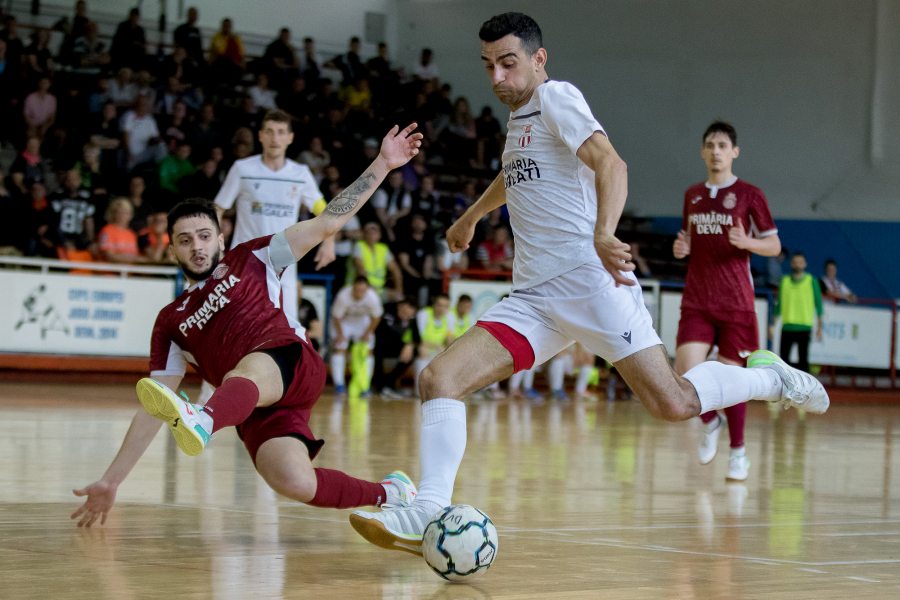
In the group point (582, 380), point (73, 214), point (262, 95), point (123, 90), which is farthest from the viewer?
point (262, 95)

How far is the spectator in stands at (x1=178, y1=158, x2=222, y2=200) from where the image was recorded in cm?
1336

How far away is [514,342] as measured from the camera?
12.2 ft

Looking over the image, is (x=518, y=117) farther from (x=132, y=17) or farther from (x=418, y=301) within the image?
(x=132, y=17)

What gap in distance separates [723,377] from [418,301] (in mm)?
10256

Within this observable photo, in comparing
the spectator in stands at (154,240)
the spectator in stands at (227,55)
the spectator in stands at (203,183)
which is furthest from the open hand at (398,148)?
the spectator in stands at (227,55)

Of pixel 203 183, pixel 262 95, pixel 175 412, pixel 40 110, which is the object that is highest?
pixel 262 95

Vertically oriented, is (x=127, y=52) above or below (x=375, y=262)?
above

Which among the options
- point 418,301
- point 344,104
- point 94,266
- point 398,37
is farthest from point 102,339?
point 398,37

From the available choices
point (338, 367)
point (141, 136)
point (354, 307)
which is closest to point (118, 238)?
point (141, 136)

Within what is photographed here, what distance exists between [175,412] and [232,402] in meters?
0.30

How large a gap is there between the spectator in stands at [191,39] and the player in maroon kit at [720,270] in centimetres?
1256

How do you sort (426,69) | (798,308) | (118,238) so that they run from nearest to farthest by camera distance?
(118,238) < (798,308) < (426,69)

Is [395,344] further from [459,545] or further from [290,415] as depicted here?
[459,545]

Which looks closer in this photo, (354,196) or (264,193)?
(354,196)
